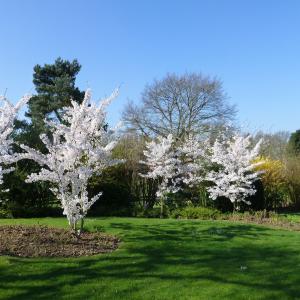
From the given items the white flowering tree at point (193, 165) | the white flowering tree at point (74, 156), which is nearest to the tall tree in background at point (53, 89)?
the white flowering tree at point (193, 165)

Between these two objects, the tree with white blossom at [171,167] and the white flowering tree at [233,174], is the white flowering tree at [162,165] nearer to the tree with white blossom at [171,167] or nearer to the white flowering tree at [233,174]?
the tree with white blossom at [171,167]

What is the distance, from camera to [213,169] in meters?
18.6

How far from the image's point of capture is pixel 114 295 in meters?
6.05

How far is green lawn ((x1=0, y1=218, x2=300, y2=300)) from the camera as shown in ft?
20.2

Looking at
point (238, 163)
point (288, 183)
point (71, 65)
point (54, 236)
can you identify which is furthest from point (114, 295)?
point (71, 65)

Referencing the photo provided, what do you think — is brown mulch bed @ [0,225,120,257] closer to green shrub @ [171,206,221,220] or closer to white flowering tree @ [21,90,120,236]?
white flowering tree @ [21,90,120,236]

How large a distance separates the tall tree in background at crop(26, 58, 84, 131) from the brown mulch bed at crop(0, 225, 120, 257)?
2130 centimetres

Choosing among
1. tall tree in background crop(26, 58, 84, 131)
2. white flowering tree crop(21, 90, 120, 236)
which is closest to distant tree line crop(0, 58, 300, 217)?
tall tree in background crop(26, 58, 84, 131)

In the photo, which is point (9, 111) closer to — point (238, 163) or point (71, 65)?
point (238, 163)

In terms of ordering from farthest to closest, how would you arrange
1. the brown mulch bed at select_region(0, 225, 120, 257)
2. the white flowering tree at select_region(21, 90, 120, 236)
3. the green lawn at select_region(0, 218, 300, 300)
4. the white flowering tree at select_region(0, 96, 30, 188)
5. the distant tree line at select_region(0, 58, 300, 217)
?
the distant tree line at select_region(0, 58, 300, 217) < the white flowering tree at select_region(21, 90, 120, 236) < the white flowering tree at select_region(0, 96, 30, 188) < the brown mulch bed at select_region(0, 225, 120, 257) < the green lawn at select_region(0, 218, 300, 300)

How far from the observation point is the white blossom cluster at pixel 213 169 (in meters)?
17.4

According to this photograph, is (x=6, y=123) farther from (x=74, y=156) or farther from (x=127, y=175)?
(x=127, y=175)

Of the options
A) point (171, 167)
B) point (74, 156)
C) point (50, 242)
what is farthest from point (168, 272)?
point (171, 167)

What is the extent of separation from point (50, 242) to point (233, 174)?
10.0 meters
